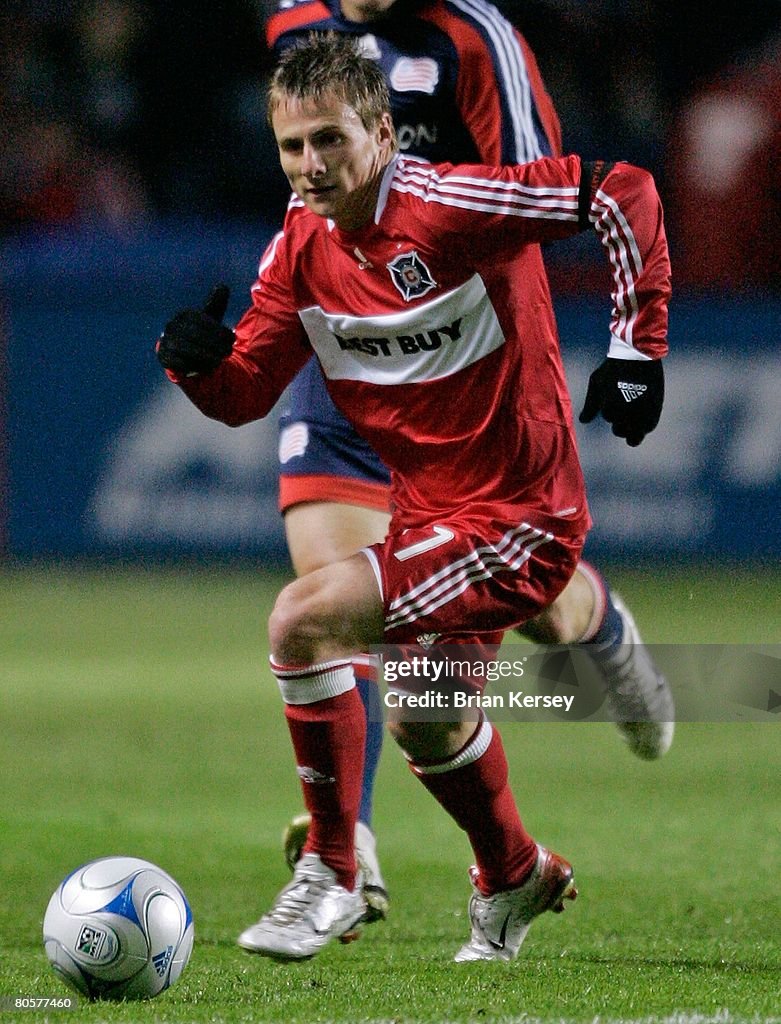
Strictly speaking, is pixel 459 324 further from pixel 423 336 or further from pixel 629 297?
pixel 629 297

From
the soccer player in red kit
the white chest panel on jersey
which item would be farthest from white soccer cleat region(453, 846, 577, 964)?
the white chest panel on jersey

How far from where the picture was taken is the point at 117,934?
11.0ft

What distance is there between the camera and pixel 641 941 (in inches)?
158

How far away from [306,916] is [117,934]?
1.55 feet

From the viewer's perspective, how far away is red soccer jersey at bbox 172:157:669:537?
12.2ft

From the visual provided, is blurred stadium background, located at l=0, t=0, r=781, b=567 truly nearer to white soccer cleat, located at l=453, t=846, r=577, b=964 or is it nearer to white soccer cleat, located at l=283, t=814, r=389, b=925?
white soccer cleat, located at l=283, t=814, r=389, b=925

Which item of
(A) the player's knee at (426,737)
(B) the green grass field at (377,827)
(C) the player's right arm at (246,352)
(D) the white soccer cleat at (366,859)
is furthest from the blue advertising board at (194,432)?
(A) the player's knee at (426,737)

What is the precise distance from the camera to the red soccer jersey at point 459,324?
373 centimetres

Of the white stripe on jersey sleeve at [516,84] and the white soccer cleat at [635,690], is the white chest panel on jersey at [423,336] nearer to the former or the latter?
the white stripe on jersey sleeve at [516,84]

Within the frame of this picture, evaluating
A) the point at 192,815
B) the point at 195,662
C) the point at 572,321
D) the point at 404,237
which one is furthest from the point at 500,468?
the point at 572,321

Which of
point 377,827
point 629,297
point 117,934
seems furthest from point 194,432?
point 117,934

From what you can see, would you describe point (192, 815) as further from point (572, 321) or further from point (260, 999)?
point (572, 321)

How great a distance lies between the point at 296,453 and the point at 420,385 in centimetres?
95

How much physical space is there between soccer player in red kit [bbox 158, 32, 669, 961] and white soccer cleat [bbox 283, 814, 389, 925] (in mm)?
242
